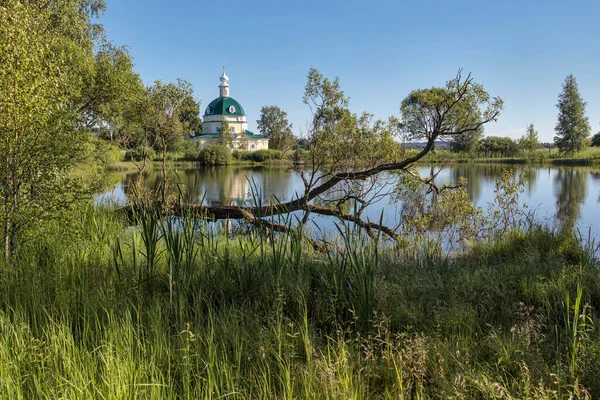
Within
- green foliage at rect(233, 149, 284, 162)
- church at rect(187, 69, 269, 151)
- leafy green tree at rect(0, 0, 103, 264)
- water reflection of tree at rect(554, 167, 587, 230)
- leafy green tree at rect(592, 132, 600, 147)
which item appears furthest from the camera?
church at rect(187, 69, 269, 151)

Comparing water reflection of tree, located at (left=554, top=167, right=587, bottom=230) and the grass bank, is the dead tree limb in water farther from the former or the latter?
the grass bank

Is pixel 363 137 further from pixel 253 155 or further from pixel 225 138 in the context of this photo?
pixel 225 138

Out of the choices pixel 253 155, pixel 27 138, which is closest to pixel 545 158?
pixel 253 155

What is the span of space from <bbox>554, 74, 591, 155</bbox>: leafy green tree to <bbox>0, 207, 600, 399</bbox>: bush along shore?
1902 inches

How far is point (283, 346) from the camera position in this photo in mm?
2549

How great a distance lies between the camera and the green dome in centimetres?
7481

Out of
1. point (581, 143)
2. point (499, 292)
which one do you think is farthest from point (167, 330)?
point (581, 143)

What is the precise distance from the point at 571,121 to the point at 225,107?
175 feet

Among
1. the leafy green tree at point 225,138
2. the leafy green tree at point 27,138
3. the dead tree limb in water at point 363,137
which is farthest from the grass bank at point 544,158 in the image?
the leafy green tree at point 27,138

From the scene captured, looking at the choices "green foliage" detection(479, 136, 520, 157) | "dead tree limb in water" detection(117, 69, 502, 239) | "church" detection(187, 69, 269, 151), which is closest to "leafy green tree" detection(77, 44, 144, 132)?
"dead tree limb in water" detection(117, 69, 502, 239)

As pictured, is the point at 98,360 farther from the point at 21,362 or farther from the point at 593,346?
the point at 593,346

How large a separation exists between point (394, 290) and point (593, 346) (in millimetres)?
1418

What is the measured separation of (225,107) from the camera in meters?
75.1

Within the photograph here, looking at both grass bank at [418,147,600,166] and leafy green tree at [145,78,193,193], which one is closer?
leafy green tree at [145,78,193,193]
